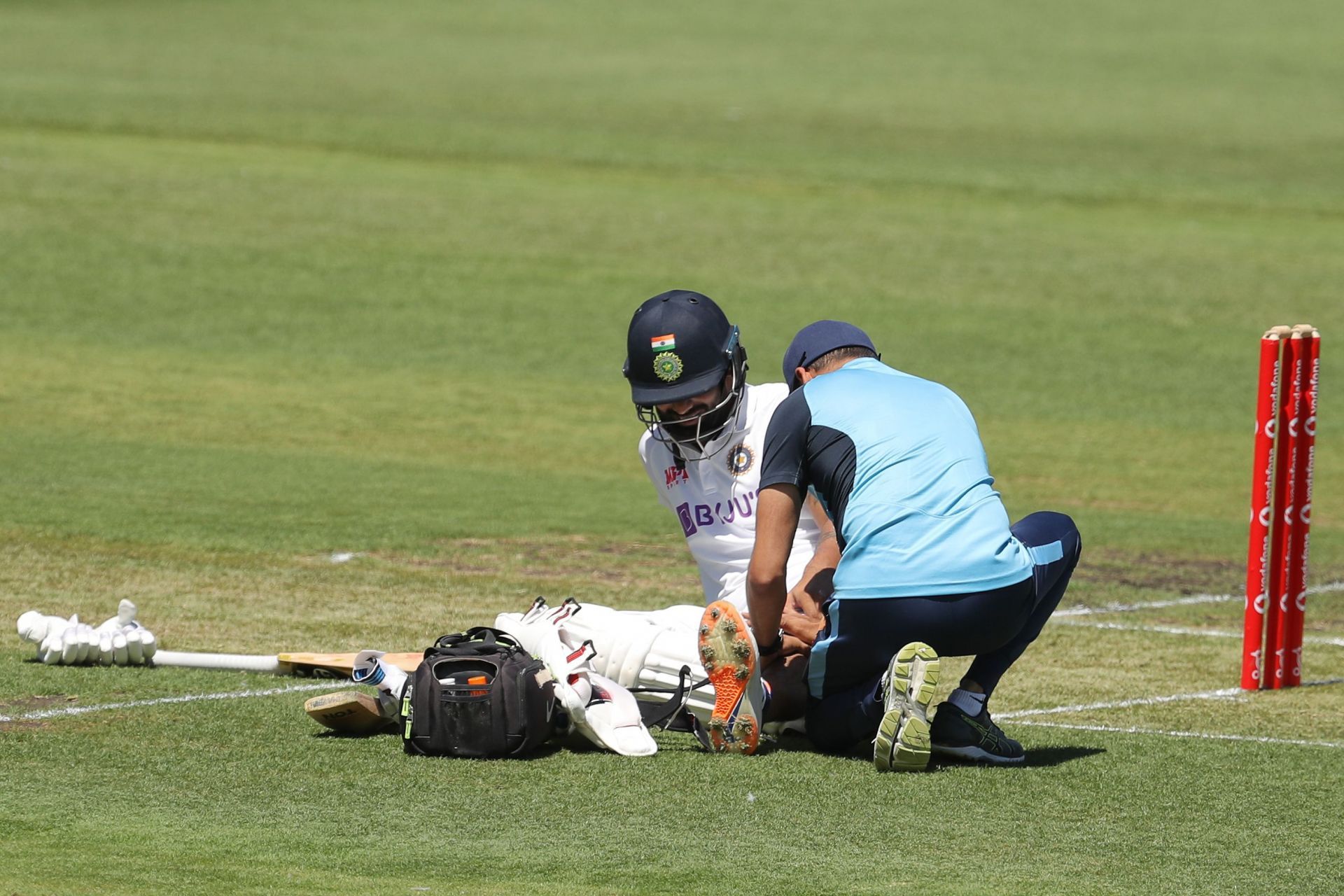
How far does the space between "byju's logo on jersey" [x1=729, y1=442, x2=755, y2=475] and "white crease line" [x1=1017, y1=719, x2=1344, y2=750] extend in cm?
161

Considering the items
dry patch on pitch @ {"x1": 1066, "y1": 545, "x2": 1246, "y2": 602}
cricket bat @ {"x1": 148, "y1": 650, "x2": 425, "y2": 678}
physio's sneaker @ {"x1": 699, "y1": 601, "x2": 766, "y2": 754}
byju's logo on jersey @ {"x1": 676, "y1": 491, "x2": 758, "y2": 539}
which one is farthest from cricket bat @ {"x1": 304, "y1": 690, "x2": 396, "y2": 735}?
dry patch on pitch @ {"x1": 1066, "y1": 545, "x2": 1246, "y2": 602}

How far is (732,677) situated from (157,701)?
2.45m

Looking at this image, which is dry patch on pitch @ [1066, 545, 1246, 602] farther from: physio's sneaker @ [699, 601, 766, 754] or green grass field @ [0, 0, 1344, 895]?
physio's sneaker @ [699, 601, 766, 754]

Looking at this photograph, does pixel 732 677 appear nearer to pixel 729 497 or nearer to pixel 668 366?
pixel 729 497

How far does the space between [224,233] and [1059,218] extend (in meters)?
12.2

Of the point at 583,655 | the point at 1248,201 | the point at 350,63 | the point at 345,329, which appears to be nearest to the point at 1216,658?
the point at 583,655

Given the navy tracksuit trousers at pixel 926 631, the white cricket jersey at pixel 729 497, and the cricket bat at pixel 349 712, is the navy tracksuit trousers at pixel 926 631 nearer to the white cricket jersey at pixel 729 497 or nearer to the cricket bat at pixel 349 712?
the white cricket jersey at pixel 729 497

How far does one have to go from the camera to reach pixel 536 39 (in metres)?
49.2

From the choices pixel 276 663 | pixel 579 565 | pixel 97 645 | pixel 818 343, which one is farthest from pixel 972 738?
pixel 579 565

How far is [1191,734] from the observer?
7.87 meters

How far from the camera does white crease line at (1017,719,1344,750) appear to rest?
25.4ft

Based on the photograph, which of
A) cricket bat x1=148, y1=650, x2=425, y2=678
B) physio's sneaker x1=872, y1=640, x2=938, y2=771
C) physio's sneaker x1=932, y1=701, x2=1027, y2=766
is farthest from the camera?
cricket bat x1=148, y1=650, x2=425, y2=678

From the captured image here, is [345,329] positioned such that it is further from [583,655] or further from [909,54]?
[909,54]

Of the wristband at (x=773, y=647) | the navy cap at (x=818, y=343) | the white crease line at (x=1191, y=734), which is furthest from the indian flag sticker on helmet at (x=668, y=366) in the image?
the white crease line at (x=1191, y=734)
